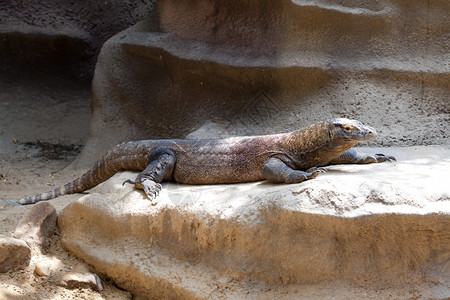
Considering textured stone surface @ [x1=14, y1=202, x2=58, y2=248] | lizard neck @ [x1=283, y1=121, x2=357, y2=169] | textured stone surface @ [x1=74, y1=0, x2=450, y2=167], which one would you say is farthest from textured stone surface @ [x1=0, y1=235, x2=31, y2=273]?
textured stone surface @ [x1=74, y1=0, x2=450, y2=167]

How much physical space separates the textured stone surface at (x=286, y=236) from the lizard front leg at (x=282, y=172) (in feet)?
0.29

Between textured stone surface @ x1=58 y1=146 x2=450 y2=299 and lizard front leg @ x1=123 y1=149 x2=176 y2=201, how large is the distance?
0.10 metres

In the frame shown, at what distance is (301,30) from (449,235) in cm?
421

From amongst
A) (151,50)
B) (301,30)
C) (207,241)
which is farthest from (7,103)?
(207,241)

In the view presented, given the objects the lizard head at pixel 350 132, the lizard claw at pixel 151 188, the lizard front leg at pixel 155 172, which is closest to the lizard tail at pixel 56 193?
the lizard front leg at pixel 155 172

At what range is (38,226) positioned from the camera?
5.11 m

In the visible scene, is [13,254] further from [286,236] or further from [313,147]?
[313,147]

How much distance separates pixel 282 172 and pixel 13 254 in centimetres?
Result: 238

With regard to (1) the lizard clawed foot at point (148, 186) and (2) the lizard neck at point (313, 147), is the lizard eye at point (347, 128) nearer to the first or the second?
(2) the lizard neck at point (313, 147)

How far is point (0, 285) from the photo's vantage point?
4.36m

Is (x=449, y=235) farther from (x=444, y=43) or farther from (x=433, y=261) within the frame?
(x=444, y=43)

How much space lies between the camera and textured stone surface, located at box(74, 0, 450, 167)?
22.5ft

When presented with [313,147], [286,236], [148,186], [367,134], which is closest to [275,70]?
[313,147]

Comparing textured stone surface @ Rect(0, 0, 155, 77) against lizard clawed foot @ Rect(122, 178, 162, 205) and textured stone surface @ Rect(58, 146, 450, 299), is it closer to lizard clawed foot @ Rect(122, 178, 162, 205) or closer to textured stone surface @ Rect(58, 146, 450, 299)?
lizard clawed foot @ Rect(122, 178, 162, 205)
